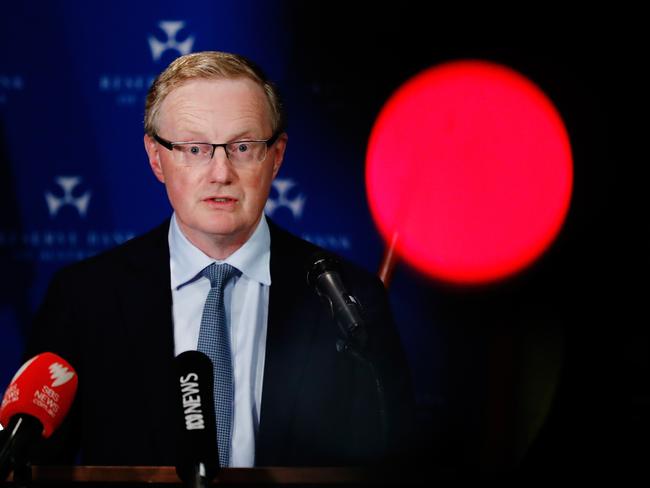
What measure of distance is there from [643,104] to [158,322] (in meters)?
2.02

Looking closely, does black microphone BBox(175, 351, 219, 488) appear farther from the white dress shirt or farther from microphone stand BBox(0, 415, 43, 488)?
the white dress shirt

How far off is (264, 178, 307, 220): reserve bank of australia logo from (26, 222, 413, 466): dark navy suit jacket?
55 cm

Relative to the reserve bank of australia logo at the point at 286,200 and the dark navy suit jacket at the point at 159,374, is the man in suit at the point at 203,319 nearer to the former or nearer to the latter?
the dark navy suit jacket at the point at 159,374

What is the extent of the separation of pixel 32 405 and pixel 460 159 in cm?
205

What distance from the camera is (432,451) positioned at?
125 inches

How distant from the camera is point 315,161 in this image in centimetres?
308

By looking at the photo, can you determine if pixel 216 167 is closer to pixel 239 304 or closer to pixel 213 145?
pixel 213 145

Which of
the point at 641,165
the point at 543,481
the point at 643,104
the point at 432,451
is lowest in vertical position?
the point at 543,481

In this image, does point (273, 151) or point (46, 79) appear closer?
point (273, 151)

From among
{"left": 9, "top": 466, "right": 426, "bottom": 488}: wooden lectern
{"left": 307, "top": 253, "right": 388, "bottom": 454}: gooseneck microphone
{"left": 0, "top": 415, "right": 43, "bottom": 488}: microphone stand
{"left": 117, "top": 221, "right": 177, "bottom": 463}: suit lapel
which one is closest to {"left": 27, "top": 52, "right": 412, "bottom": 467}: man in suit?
{"left": 117, "top": 221, "right": 177, "bottom": 463}: suit lapel

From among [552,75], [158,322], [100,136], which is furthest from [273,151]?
[552,75]

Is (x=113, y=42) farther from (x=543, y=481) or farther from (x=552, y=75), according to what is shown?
(x=543, y=481)

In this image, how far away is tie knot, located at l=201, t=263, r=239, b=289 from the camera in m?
2.43

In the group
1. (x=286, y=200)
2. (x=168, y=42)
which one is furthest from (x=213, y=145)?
(x=168, y=42)
